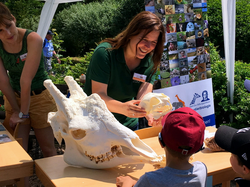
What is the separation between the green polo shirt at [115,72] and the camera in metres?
2.23

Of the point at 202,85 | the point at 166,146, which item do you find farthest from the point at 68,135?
the point at 202,85

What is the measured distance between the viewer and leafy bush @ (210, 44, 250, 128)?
183 inches

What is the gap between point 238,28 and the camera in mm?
10125

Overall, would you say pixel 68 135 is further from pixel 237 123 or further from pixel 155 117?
pixel 237 123

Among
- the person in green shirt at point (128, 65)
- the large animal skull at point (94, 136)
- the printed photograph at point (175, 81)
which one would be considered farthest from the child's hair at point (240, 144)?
the printed photograph at point (175, 81)

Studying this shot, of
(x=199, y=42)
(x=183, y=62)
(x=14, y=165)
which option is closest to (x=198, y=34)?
(x=199, y=42)

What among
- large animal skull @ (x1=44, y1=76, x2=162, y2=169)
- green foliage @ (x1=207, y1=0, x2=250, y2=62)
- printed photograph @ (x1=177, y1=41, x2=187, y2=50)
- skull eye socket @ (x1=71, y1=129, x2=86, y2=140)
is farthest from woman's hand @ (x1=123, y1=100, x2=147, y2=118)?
green foliage @ (x1=207, y1=0, x2=250, y2=62)

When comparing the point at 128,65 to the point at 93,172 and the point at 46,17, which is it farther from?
the point at 46,17

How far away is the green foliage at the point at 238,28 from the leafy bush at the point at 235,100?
5.03 meters

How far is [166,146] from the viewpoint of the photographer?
140 cm

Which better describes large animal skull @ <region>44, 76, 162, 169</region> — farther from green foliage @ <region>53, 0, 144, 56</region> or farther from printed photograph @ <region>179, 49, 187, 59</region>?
green foliage @ <region>53, 0, 144, 56</region>

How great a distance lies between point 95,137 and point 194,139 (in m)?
0.63

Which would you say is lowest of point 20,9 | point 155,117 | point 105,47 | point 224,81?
point 224,81

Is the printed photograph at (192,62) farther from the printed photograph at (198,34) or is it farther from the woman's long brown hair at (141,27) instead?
the woman's long brown hair at (141,27)
